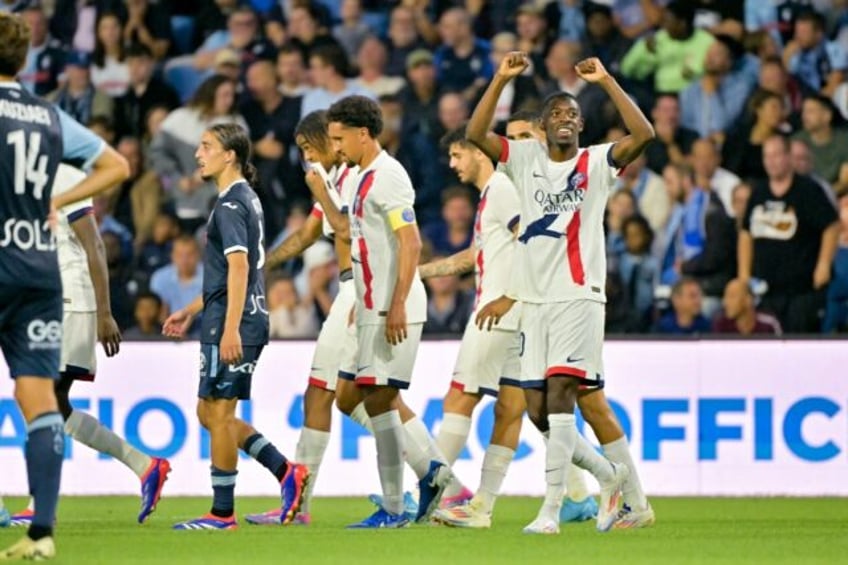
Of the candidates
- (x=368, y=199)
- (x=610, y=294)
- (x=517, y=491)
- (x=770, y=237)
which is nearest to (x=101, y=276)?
(x=368, y=199)

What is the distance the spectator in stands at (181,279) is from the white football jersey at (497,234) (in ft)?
19.6

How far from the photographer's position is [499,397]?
1180 centimetres

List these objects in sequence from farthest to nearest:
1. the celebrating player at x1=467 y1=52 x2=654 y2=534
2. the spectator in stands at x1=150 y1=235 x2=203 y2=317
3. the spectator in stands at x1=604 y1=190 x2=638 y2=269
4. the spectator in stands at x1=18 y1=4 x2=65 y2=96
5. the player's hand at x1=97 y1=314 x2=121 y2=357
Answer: the spectator in stands at x1=18 y1=4 x2=65 y2=96
the spectator in stands at x1=150 y1=235 x2=203 y2=317
the spectator in stands at x1=604 y1=190 x2=638 y2=269
the player's hand at x1=97 y1=314 x2=121 y2=357
the celebrating player at x1=467 y1=52 x2=654 y2=534

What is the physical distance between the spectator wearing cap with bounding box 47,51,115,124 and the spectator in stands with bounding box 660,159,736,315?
579 cm

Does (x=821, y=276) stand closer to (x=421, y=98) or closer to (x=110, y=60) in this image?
(x=421, y=98)

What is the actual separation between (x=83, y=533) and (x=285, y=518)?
4.03 ft

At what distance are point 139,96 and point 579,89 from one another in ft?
14.4

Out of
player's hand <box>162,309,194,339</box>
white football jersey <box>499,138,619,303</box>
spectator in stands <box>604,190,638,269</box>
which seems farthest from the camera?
spectator in stands <box>604,190,638,269</box>

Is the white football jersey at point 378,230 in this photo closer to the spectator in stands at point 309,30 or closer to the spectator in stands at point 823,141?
the spectator in stands at point 823,141

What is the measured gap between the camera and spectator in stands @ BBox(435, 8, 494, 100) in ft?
60.4

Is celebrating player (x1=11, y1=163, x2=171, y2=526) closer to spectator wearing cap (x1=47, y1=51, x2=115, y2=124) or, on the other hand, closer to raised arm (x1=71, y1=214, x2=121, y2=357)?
raised arm (x1=71, y1=214, x2=121, y2=357)

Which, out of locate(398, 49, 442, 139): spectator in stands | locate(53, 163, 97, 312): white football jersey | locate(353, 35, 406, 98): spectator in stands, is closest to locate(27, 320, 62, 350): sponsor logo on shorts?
locate(53, 163, 97, 312): white football jersey

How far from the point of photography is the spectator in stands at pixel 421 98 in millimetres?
18016

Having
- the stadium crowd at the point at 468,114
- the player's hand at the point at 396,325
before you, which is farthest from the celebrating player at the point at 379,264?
the stadium crowd at the point at 468,114
